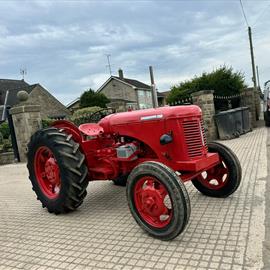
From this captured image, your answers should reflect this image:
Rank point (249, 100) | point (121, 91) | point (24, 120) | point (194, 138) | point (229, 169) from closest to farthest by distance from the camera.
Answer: point (194, 138) < point (229, 169) < point (24, 120) < point (249, 100) < point (121, 91)

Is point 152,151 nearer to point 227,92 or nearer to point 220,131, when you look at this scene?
point 220,131

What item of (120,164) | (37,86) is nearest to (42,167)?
(120,164)

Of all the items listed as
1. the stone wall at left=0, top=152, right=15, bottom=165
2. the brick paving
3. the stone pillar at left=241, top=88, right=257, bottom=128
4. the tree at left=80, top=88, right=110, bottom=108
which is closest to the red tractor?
the brick paving

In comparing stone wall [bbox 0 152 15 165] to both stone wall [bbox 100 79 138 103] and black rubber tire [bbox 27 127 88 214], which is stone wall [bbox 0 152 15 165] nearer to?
black rubber tire [bbox 27 127 88 214]

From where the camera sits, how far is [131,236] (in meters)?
3.53

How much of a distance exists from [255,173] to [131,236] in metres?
2.91

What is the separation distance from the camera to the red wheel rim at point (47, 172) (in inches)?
181

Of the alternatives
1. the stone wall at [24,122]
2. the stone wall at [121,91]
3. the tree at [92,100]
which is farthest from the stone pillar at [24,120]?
the stone wall at [121,91]

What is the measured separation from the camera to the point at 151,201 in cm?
340

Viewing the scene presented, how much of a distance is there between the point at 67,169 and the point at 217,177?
2.02m

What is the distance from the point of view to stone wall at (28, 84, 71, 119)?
33719 millimetres

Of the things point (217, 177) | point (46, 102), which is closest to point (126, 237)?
point (217, 177)

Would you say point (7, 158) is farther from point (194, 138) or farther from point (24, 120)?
point (194, 138)

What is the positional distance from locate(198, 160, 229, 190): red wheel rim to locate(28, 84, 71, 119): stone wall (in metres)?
30.5
